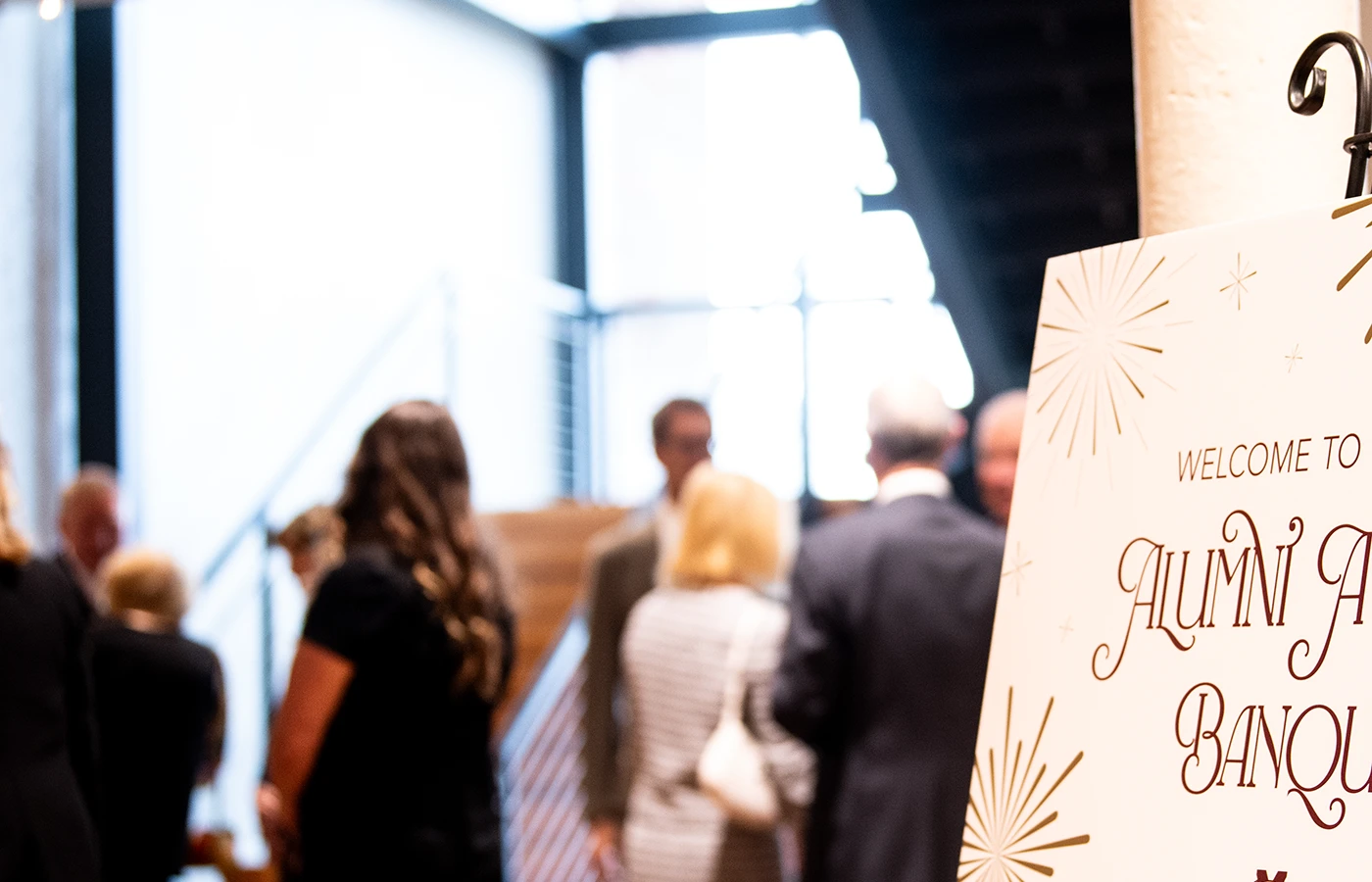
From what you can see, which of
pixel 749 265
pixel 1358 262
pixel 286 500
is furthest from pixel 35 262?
pixel 1358 262

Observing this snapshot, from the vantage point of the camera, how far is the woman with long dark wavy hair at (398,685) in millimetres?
2814

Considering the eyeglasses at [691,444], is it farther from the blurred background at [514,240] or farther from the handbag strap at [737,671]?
the blurred background at [514,240]

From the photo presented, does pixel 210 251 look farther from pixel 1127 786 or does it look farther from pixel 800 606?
pixel 1127 786

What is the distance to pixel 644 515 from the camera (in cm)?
775

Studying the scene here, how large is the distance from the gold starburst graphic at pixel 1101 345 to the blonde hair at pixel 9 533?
197 centimetres

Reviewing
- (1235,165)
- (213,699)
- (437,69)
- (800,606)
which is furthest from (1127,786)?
(437,69)

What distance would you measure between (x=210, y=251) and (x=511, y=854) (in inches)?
137

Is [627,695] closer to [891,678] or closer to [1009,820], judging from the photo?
[891,678]

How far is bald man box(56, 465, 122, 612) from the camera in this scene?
17.8ft

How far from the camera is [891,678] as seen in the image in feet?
10.1

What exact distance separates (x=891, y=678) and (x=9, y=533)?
162cm

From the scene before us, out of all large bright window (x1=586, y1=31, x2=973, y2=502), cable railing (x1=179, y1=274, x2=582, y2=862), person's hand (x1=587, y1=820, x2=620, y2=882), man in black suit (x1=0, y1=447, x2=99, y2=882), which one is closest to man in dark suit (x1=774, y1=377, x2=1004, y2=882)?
person's hand (x1=587, y1=820, x2=620, y2=882)

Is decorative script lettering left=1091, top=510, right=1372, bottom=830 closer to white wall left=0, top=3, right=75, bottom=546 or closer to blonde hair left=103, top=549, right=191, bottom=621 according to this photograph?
blonde hair left=103, top=549, right=191, bottom=621

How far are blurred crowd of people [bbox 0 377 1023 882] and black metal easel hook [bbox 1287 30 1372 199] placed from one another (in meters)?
1.79
